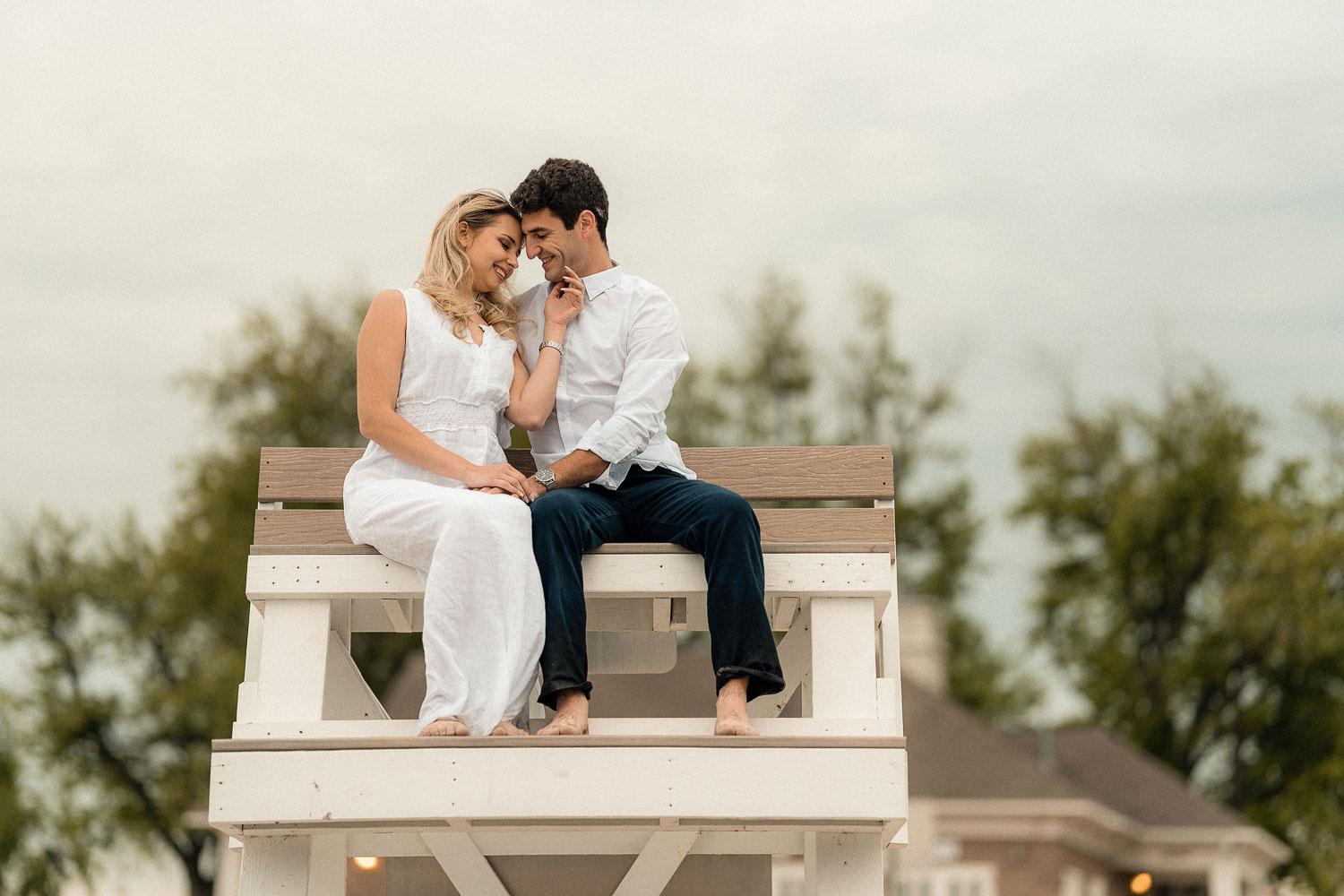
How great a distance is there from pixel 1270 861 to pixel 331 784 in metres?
25.1

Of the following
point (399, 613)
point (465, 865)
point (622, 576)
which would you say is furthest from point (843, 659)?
point (465, 865)

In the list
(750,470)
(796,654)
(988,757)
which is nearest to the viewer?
(750,470)

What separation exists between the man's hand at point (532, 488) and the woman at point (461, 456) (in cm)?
1

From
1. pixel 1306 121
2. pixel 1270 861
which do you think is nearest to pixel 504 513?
pixel 1270 861

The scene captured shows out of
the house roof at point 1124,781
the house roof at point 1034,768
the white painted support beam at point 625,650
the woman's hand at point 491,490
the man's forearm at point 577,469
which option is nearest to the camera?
the woman's hand at point 491,490

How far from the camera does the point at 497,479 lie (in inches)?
171

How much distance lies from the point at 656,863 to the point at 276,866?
3.32ft

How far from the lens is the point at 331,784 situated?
3.85 meters

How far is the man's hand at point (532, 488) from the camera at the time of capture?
4348 millimetres

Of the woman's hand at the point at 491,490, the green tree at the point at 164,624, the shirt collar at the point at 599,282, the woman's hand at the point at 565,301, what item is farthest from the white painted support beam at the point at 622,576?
the green tree at the point at 164,624

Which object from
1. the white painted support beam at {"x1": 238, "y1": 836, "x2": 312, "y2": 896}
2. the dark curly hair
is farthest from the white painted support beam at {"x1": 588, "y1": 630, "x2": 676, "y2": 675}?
the white painted support beam at {"x1": 238, "y1": 836, "x2": 312, "y2": 896}

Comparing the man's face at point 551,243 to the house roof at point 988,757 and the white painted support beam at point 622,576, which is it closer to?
the white painted support beam at point 622,576

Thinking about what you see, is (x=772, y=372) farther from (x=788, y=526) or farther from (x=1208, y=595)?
(x=788, y=526)

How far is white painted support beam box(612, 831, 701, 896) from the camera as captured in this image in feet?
15.0
